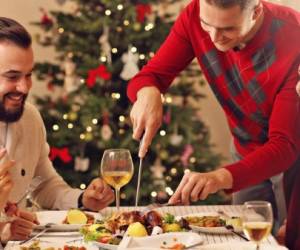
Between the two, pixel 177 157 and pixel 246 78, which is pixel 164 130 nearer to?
pixel 177 157

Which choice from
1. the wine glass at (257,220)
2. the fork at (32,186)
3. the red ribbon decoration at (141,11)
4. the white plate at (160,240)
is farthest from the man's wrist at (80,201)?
the red ribbon decoration at (141,11)

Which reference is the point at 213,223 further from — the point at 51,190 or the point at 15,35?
the point at 15,35

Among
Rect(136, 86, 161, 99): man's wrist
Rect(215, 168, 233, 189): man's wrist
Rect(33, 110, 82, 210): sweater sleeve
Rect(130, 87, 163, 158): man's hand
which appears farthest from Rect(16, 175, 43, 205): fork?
Rect(215, 168, 233, 189): man's wrist

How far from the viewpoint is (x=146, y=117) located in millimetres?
2398

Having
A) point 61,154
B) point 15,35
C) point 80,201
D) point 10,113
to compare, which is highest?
point 15,35

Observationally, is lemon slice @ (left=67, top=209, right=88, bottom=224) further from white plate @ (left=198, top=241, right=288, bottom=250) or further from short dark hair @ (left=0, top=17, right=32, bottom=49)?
short dark hair @ (left=0, top=17, right=32, bottom=49)

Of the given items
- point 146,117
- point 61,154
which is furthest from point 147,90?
point 61,154

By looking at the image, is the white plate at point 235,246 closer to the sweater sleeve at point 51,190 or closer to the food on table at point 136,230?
the food on table at point 136,230

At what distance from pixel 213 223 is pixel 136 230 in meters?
0.29

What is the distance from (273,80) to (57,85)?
2.31 metres

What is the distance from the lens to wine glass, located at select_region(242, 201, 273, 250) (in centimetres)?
168

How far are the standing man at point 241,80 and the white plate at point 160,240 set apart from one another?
0.14m

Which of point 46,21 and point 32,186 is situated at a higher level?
point 46,21

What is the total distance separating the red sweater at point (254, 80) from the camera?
230cm
